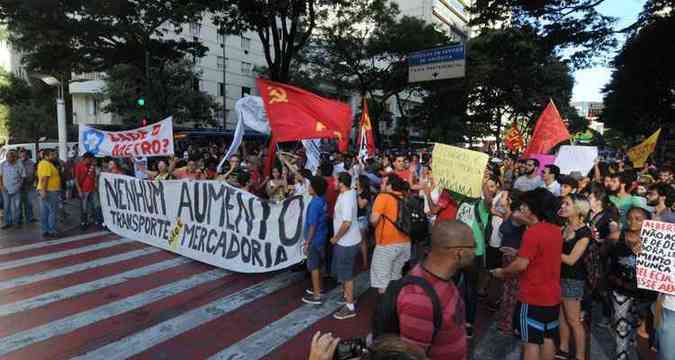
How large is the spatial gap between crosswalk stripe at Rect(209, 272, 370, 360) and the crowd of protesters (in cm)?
21

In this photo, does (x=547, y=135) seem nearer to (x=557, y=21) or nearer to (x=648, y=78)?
(x=557, y=21)

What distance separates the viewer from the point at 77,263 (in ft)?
23.4

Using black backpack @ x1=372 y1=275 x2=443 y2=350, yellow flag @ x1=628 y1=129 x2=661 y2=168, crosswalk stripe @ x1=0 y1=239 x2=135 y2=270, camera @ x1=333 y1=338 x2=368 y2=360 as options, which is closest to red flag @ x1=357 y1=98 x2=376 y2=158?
crosswalk stripe @ x1=0 y1=239 x2=135 y2=270

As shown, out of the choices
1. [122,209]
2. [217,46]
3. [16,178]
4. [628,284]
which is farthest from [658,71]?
[217,46]

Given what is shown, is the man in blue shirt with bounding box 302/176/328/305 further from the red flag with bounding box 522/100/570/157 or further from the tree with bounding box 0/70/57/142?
the tree with bounding box 0/70/57/142

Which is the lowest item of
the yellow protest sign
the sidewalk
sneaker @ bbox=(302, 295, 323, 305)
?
sneaker @ bbox=(302, 295, 323, 305)

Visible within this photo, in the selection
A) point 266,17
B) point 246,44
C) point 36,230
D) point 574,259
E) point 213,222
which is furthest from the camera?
point 246,44

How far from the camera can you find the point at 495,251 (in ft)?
17.7

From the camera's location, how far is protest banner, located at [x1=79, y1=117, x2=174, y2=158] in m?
8.22

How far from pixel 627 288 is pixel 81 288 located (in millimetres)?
6479

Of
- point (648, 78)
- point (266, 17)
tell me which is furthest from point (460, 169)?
point (648, 78)

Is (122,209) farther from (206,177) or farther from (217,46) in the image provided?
(217,46)

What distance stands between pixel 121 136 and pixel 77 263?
2.68m

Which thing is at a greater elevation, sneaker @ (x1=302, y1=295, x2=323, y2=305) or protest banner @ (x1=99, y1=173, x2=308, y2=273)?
protest banner @ (x1=99, y1=173, x2=308, y2=273)
